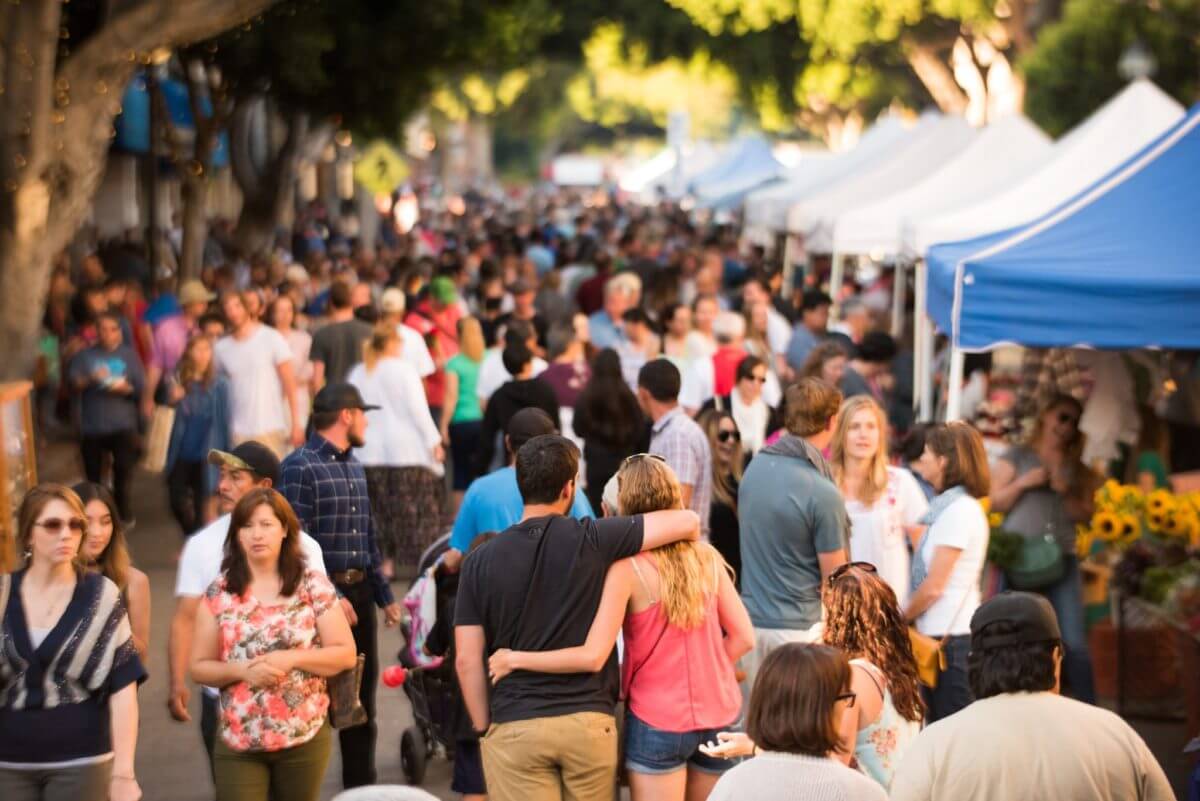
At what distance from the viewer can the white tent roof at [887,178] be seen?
2003 centimetres

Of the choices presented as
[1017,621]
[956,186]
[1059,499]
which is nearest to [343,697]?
[1017,621]

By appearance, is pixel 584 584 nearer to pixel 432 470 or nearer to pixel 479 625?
pixel 479 625

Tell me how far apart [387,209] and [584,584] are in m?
42.8

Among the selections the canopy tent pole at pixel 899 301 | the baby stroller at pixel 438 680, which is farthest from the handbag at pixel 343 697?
the canopy tent pole at pixel 899 301

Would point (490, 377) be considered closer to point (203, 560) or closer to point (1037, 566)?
point (1037, 566)

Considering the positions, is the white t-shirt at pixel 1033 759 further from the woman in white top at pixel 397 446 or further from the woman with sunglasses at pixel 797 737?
the woman in white top at pixel 397 446

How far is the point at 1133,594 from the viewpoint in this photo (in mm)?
8320

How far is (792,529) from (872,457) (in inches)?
36.7

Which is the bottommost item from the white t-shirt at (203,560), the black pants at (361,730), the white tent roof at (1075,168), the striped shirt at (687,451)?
the black pants at (361,730)

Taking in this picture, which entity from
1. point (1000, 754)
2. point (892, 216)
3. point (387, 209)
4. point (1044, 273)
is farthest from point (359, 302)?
point (387, 209)

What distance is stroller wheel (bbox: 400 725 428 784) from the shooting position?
8055mm

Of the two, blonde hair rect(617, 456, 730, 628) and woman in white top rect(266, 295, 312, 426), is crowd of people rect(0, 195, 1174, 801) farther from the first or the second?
woman in white top rect(266, 295, 312, 426)

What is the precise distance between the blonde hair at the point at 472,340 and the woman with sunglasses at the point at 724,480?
12.0ft

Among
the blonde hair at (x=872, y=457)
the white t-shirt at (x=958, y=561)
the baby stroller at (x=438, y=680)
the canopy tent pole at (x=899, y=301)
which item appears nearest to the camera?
the baby stroller at (x=438, y=680)
